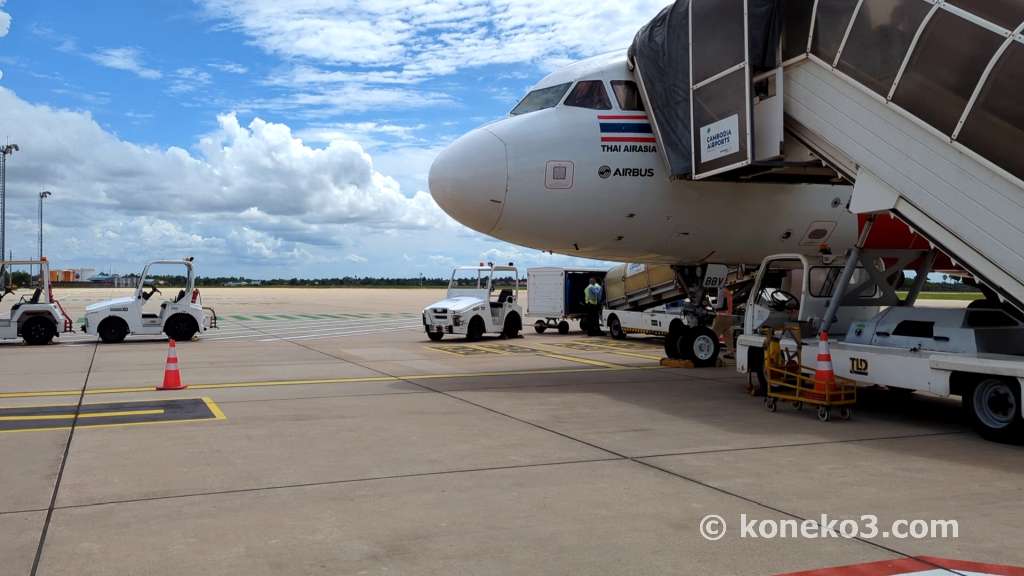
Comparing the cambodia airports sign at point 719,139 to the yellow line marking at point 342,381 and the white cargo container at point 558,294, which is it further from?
the white cargo container at point 558,294

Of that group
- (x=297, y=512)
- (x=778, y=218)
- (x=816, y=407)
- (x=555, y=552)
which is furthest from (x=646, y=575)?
(x=778, y=218)

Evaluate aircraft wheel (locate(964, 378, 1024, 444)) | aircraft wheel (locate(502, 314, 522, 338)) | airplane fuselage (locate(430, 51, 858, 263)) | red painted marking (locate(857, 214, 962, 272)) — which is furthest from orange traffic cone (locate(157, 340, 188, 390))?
aircraft wheel (locate(502, 314, 522, 338))

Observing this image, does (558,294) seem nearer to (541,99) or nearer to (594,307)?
(594,307)

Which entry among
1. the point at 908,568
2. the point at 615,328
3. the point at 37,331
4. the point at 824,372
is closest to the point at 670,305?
the point at 615,328

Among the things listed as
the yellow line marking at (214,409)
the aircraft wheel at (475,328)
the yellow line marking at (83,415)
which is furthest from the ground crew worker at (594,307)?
the yellow line marking at (83,415)

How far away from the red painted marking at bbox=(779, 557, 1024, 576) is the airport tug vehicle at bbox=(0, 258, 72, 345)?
21488mm

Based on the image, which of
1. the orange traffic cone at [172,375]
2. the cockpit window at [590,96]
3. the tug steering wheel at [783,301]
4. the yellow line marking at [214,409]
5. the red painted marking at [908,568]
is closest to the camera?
the red painted marking at [908,568]

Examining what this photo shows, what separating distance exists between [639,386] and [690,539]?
7832 mm

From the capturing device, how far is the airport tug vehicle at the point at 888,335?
338 inches

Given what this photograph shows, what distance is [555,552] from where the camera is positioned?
4.91 metres

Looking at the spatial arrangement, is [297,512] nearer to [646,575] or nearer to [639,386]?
[646,575]

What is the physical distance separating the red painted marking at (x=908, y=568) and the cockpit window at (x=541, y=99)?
9429 millimetres

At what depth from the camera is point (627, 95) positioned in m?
13.3

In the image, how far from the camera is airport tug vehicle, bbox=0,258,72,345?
21172mm
